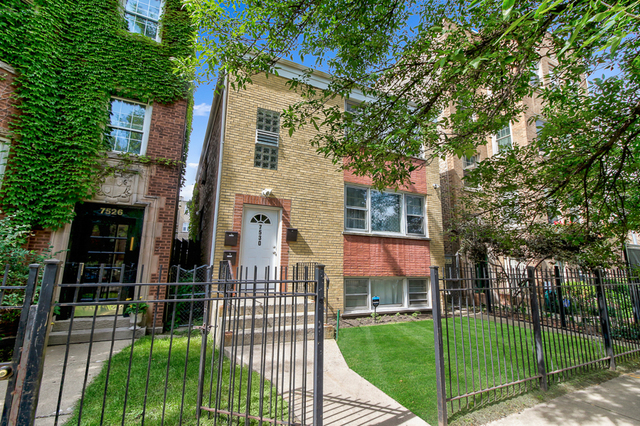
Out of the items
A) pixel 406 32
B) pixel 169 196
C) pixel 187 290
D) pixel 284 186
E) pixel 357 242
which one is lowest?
pixel 187 290

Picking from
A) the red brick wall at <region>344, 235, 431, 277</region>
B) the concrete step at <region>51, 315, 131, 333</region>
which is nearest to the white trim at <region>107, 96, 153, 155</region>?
the concrete step at <region>51, 315, 131, 333</region>

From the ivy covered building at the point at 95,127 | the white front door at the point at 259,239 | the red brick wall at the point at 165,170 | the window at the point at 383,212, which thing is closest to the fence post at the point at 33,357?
the ivy covered building at the point at 95,127

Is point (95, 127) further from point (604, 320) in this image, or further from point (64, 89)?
point (604, 320)

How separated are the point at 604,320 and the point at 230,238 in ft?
26.5

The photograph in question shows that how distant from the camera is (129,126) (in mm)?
7500

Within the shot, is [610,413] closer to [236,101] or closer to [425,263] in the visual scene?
[425,263]

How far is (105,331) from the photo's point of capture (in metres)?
6.29

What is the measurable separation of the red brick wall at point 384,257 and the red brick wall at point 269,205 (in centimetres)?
201

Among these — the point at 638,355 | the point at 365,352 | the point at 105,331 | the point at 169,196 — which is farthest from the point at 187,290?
the point at 638,355

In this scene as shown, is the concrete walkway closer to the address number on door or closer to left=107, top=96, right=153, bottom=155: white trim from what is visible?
the address number on door

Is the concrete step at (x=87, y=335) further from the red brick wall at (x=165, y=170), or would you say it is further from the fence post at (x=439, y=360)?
the fence post at (x=439, y=360)

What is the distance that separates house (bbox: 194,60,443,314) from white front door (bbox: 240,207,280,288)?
0.09 ft

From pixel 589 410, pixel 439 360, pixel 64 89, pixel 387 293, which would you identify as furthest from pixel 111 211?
pixel 589 410

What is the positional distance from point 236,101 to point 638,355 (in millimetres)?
11191
